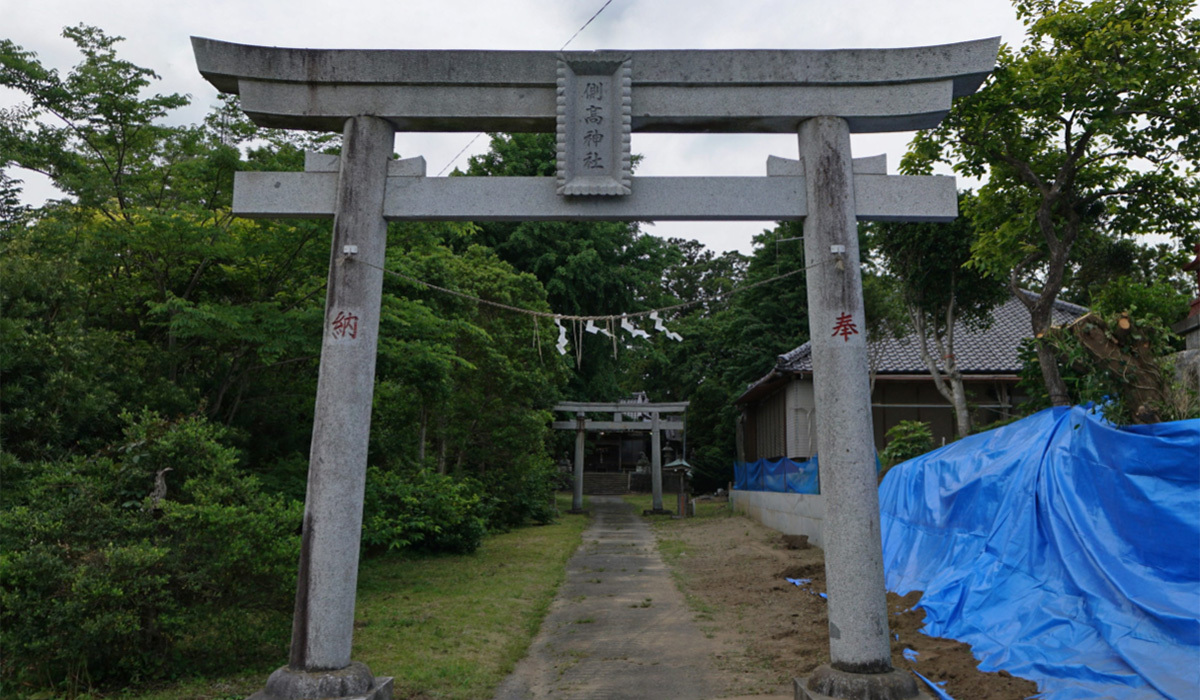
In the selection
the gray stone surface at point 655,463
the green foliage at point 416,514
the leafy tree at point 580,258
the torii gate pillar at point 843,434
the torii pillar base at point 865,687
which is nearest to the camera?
the torii pillar base at point 865,687

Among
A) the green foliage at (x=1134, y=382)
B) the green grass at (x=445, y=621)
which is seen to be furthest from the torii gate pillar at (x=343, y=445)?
the green foliage at (x=1134, y=382)

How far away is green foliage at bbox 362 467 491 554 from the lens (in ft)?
37.3

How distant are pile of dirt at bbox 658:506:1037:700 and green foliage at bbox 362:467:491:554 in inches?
156

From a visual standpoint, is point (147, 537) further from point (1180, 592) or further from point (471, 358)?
point (471, 358)

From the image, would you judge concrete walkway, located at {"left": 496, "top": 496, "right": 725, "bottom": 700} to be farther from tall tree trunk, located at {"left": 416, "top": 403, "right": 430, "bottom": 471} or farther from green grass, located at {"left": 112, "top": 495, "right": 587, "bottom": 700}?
tall tree trunk, located at {"left": 416, "top": 403, "right": 430, "bottom": 471}

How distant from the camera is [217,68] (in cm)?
660

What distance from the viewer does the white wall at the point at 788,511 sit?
1602 cm

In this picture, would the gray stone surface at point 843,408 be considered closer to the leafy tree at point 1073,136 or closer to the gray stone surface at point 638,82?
the gray stone surface at point 638,82

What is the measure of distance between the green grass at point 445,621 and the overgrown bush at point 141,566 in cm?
39

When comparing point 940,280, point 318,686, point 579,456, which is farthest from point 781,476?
point 318,686

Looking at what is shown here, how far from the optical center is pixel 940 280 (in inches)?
582

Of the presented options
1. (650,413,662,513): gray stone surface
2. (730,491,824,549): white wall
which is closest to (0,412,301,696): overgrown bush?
(730,491,824,549): white wall

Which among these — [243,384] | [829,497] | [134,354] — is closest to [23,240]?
[134,354]

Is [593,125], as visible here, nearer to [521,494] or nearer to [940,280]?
[940,280]
